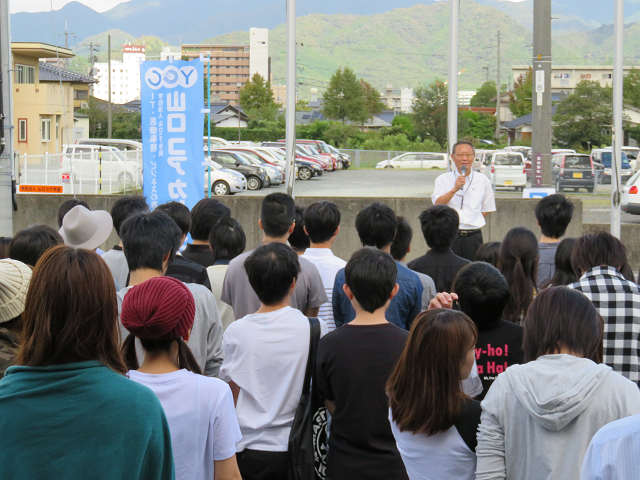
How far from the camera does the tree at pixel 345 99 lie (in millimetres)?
35562

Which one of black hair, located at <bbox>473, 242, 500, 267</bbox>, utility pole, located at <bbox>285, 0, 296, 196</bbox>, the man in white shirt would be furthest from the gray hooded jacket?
utility pole, located at <bbox>285, 0, 296, 196</bbox>

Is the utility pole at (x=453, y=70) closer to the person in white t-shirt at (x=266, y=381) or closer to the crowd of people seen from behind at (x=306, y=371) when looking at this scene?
the crowd of people seen from behind at (x=306, y=371)

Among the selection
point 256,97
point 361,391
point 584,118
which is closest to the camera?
point 361,391

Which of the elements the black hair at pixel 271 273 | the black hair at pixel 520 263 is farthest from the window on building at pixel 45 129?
the black hair at pixel 271 273

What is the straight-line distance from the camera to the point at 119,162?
25703 millimetres

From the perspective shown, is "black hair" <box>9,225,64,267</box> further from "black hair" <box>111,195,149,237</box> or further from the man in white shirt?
the man in white shirt

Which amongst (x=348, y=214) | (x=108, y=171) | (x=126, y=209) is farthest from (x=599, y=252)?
(x=108, y=171)

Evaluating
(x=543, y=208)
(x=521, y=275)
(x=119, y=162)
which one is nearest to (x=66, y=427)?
(x=521, y=275)

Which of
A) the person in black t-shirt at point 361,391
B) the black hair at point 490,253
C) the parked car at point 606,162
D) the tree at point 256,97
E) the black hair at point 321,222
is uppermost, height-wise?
the tree at point 256,97

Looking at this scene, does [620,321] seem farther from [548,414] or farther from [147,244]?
[147,244]

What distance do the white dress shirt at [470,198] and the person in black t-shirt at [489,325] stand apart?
4.64 m

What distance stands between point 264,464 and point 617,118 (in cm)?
973

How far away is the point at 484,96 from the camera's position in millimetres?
110750

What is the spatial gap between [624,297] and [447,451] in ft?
5.26
